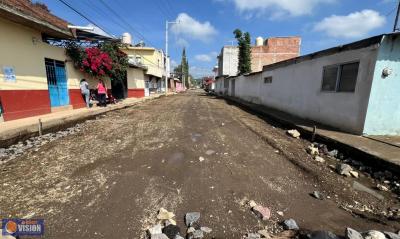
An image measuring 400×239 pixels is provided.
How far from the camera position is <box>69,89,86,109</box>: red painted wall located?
1102cm

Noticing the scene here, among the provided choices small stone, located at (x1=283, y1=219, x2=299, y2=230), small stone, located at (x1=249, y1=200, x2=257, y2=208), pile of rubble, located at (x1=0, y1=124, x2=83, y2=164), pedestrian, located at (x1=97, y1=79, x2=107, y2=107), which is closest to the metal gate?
pedestrian, located at (x1=97, y1=79, x2=107, y2=107)

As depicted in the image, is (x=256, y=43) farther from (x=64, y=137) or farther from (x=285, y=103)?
(x=64, y=137)

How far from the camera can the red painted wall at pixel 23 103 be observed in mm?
7332

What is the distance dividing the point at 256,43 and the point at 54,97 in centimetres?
3324

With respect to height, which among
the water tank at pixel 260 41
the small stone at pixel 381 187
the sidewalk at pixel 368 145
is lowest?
the small stone at pixel 381 187

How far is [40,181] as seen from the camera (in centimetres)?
377

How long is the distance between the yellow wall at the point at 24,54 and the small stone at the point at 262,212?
913cm

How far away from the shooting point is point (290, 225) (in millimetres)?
2709

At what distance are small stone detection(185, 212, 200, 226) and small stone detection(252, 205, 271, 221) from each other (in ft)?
2.82

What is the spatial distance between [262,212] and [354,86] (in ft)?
19.0

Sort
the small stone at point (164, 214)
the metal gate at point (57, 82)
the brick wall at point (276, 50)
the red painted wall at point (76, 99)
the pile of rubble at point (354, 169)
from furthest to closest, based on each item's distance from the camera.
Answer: the brick wall at point (276, 50), the red painted wall at point (76, 99), the metal gate at point (57, 82), the pile of rubble at point (354, 169), the small stone at point (164, 214)

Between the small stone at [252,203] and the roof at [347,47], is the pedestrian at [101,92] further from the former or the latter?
the small stone at [252,203]

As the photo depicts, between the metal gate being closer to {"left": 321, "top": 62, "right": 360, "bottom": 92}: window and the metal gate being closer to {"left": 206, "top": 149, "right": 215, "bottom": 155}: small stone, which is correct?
{"left": 206, "top": 149, "right": 215, "bottom": 155}: small stone

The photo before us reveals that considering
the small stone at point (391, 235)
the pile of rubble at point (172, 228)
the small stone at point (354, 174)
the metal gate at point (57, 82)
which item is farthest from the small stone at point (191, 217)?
the metal gate at point (57, 82)
